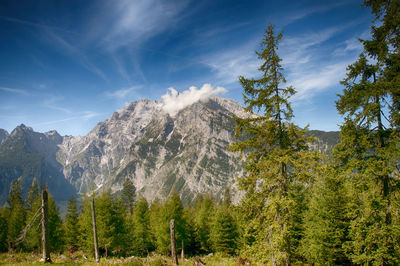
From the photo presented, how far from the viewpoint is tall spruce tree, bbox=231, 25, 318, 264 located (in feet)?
34.4

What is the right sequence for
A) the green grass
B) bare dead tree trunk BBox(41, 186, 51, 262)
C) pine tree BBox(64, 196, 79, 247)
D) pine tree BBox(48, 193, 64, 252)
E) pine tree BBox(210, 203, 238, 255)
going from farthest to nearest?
1. pine tree BBox(64, 196, 79, 247)
2. pine tree BBox(210, 203, 238, 255)
3. pine tree BBox(48, 193, 64, 252)
4. the green grass
5. bare dead tree trunk BBox(41, 186, 51, 262)

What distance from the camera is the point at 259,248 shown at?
10.4 metres

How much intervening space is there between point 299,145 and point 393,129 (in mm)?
5030

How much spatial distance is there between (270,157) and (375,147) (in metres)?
5.89

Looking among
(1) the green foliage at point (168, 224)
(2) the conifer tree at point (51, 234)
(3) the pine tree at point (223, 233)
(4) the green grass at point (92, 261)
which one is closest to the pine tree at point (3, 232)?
(2) the conifer tree at point (51, 234)

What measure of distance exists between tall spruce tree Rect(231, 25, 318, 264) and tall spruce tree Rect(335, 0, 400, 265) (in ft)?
10.9

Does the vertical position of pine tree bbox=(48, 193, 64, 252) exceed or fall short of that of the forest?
it falls short

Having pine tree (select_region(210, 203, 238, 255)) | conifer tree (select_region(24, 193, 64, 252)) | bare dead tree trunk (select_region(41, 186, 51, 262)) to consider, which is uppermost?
bare dead tree trunk (select_region(41, 186, 51, 262))

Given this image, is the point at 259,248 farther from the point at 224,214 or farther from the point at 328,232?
the point at 224,214

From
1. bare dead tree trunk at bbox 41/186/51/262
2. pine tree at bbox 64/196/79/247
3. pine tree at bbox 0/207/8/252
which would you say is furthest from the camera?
pine tree at bbox 64/196/79/247

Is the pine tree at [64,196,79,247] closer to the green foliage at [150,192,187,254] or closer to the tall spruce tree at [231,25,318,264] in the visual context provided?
the green foliage at [150,192,187,254]

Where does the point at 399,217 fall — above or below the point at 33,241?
above

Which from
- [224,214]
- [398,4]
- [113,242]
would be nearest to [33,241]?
[113,242]

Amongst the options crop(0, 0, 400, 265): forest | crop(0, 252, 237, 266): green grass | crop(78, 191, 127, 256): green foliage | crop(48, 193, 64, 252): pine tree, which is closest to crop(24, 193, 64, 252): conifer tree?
crop(48, 193, 64, 252): pine tree
